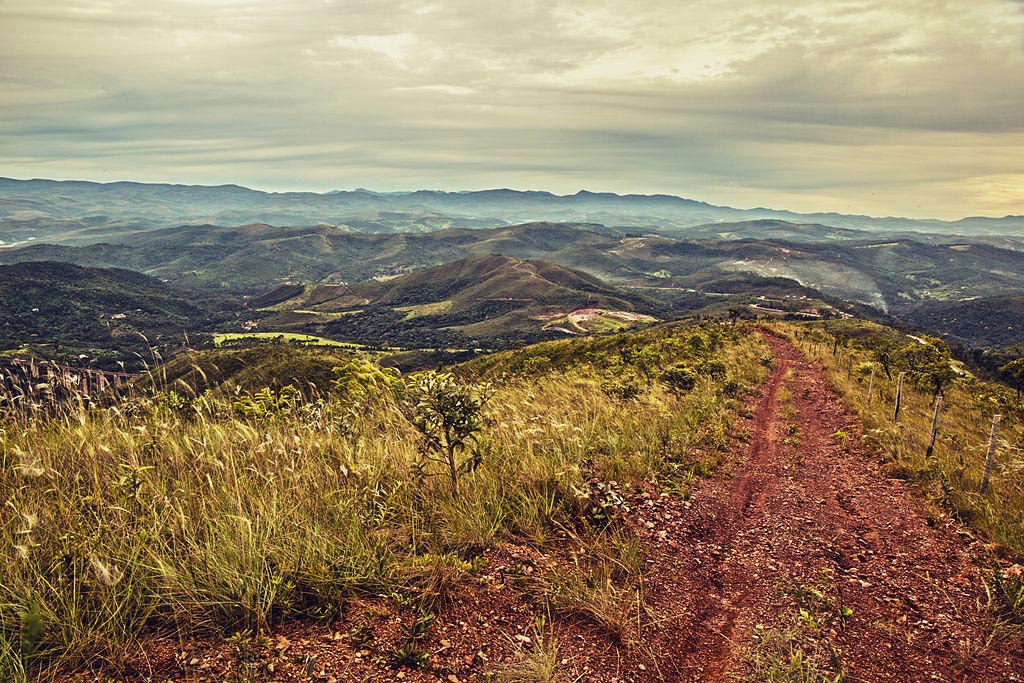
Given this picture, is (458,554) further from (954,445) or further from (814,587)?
(954,445)

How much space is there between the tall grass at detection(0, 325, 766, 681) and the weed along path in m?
1.24

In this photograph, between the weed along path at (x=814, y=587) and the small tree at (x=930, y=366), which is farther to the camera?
the small tree at (x=930, y=366)

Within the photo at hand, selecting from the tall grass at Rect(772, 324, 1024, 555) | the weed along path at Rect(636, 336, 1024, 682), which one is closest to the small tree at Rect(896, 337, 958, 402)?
the tall grass at Rect(772, 324, 1024, 555)

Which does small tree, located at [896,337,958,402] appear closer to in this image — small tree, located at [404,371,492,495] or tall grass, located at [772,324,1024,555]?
tall grass, located at [772,324,1024,555]

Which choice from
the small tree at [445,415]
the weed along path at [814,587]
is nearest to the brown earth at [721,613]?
the weed along path at [814,587]

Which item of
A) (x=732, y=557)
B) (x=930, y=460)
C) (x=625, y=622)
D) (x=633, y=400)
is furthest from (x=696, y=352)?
(x=625, y=622)

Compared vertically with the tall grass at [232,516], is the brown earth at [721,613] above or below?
below

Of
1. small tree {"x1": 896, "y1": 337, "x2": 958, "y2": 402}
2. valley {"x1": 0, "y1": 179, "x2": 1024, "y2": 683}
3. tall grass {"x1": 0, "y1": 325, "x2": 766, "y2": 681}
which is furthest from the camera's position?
small tree {"x1": 896, "y1": 337, "x2": 958, "y2": 402}

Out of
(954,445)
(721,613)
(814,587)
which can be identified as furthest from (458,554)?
(954,445)

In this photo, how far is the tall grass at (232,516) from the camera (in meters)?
4.03

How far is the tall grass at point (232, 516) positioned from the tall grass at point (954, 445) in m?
4.38

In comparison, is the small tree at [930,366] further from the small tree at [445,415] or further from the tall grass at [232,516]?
the small tree at [445,415]

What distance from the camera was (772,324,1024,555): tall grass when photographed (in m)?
7.75

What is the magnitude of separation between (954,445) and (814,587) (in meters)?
9.59
